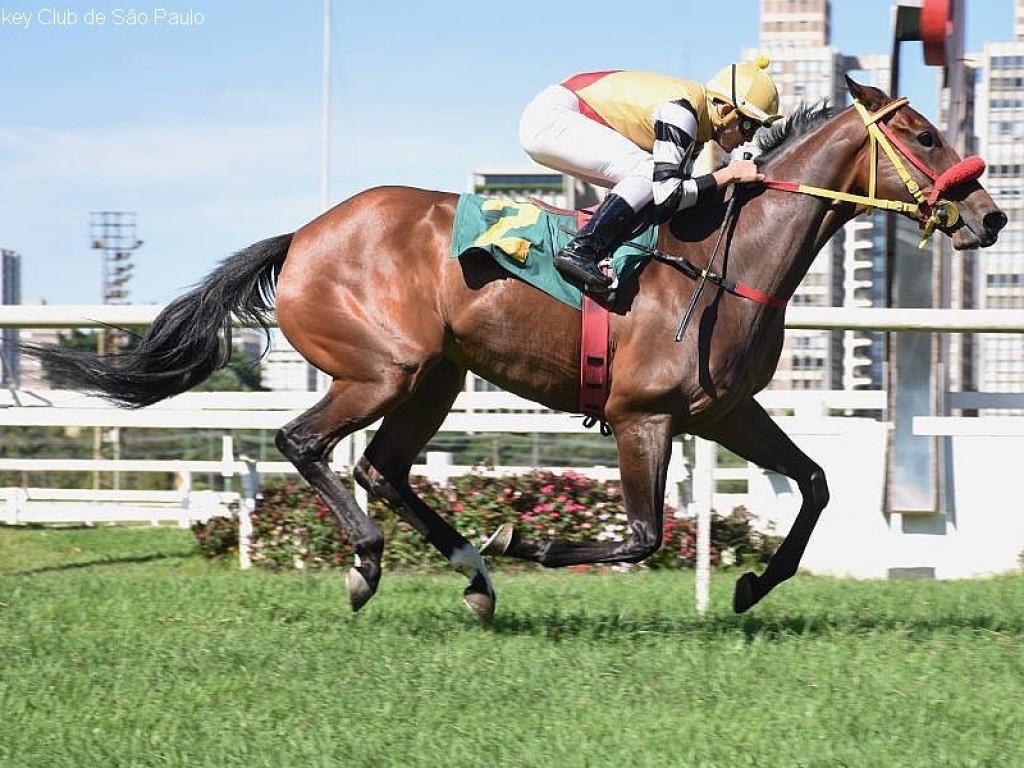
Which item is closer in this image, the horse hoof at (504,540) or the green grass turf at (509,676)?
the green grass turf at (509,676)

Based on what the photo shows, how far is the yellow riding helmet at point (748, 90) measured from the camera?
4.71 metres

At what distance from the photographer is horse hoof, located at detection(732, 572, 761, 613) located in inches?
189

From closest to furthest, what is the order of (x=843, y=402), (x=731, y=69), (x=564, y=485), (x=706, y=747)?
1. (x=706, y=747)
2. (x=731, y=69)
3. (x=564, y=485)
4. (x=843, y=402)

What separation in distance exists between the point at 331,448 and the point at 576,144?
1.40m

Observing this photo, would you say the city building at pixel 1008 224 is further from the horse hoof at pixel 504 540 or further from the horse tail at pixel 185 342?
the horse tail at pixel 185 342

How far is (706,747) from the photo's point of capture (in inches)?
123

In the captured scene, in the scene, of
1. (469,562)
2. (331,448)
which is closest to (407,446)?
(331,448)

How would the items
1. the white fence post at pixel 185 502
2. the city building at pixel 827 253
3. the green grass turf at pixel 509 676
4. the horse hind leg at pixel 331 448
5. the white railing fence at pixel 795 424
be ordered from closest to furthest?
the green grass turf at pixel 509 676, the horse hind leg at pixel 331 448, the white railing fence at pixel 795 424, the white fence post at pixel 185 502, the city building at pixel 827 253

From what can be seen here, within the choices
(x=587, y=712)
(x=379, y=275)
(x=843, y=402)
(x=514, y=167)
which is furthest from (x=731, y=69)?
(x=514, y=167)

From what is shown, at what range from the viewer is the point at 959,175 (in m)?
4.51

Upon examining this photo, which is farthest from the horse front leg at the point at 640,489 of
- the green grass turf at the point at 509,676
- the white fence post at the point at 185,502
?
the white fence post at the point at 185,502

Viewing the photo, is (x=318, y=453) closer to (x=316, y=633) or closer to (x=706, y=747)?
(x=316, y=633)

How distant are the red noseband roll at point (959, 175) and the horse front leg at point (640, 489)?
1192 millimetres

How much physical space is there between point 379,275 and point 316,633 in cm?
128
